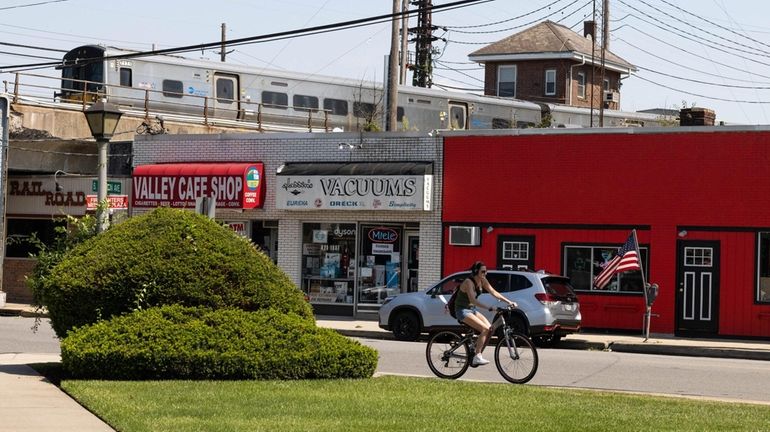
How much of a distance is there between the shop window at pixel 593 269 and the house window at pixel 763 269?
2.58 m

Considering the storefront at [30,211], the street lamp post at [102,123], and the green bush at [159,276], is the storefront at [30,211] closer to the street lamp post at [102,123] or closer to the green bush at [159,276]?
the street lamp post at [102,123]

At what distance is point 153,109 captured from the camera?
124 feet

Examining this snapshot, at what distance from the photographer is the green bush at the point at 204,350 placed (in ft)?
44.0

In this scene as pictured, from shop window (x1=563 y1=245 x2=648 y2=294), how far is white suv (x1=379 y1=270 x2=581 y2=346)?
334cm

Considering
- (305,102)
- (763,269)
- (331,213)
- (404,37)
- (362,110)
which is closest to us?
(763,269)

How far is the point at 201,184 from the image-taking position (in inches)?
1249

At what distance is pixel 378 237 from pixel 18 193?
43.3ft

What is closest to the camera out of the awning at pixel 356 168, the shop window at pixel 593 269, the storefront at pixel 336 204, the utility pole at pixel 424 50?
the shop window at pixel 593 269

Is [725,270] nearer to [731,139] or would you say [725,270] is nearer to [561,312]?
[731,139]

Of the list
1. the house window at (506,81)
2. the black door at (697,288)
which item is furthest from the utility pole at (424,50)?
the black door at (697,288)

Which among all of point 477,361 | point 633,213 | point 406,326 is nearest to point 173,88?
point 406,326

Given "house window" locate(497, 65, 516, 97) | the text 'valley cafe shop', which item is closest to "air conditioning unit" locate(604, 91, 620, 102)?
"house window" locate(497, 65, 516, 97)

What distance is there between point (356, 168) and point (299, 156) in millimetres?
2067

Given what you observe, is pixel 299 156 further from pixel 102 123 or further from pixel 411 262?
pixel 102 123
